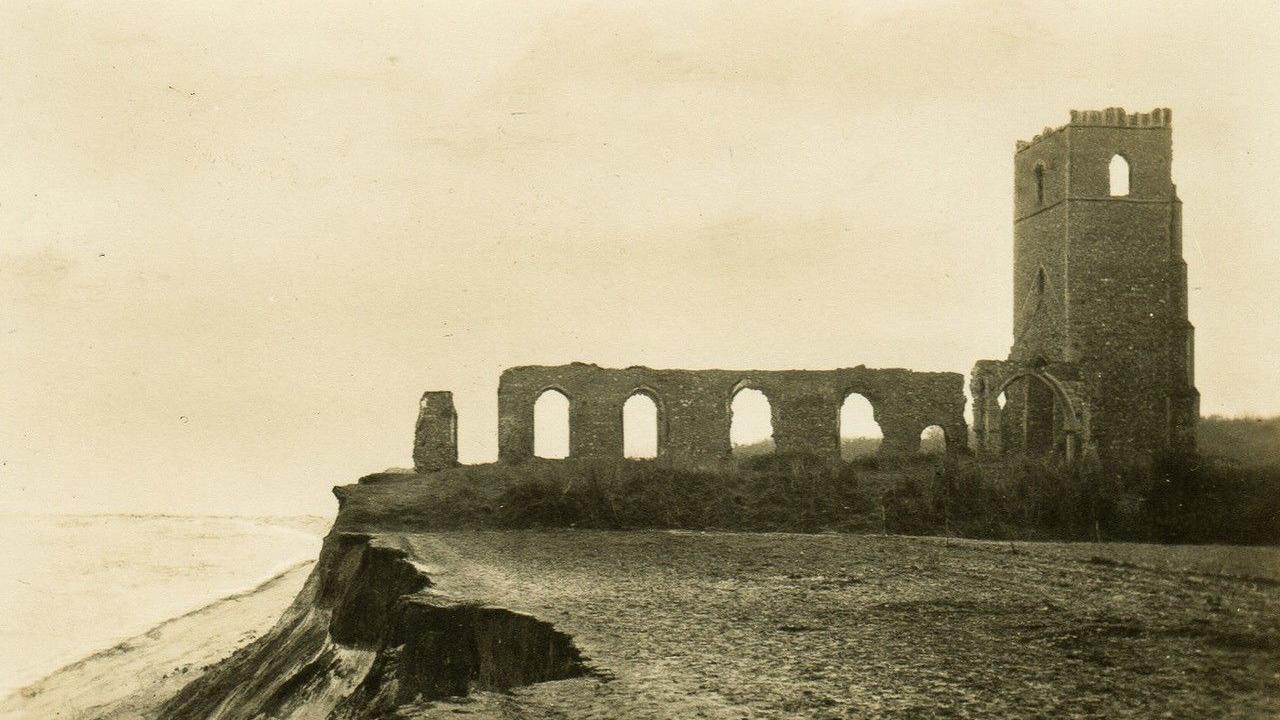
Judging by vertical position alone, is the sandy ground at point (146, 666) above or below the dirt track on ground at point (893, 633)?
below

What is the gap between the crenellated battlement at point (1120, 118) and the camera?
93.7 feet

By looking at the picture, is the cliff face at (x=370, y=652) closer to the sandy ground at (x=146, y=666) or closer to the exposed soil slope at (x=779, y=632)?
the exposed soil slope at (x=779, y=632)

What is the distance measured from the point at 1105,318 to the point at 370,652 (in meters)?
22.8

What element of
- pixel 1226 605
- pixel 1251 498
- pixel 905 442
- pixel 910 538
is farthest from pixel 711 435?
pixel 1226 605

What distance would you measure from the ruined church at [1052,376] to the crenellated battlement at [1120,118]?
32 millimetres

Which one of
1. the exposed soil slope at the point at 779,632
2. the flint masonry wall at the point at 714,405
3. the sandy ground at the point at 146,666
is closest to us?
the exposed soil slope at the point at 779,632

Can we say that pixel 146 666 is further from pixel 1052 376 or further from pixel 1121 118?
pixel 1121 118

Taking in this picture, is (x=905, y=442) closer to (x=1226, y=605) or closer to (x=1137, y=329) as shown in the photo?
(x=1137, y=329)

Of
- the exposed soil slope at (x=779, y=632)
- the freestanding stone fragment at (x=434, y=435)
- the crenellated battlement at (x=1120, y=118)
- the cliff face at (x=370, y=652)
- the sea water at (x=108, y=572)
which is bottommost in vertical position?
the sea water at (x=108, y=572)

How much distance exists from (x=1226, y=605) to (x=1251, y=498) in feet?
40.2

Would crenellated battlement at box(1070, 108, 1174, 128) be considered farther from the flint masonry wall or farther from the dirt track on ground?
the dirt track on ground

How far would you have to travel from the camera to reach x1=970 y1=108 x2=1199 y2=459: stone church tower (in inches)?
1083

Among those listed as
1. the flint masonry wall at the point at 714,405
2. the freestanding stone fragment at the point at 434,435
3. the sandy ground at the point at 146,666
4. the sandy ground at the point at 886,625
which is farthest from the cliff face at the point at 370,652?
the flint masonry wall at the point at 714,405

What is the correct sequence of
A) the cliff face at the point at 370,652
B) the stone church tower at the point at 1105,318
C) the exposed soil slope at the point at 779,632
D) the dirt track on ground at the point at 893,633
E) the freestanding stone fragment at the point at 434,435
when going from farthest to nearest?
the stone church tower at the point at 1105,318 → the freestanding stone fragment at the point at 434,435 → the cliff face at the point at 370,652 → the exposed soil slope at the point at 779,632 → the dirt track on ground at the point at 893,633
